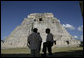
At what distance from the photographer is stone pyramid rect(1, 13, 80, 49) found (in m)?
67.4

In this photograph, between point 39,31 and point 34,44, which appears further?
point 39,31

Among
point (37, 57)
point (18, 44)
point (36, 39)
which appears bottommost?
point (18, 44)

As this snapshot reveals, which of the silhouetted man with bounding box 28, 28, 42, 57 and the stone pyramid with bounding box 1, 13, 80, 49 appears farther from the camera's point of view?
the stone pyramid with bounding box 1, 13, 80, 49

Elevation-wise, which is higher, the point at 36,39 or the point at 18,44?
the point at 36,39

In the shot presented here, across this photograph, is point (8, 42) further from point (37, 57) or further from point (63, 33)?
point (37, 57)

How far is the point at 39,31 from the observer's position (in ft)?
222

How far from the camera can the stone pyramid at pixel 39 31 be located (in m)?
67.4

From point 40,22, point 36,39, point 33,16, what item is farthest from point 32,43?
point 33,16

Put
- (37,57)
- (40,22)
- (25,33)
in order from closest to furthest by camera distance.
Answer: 1. (37,57)
2. (40,22)
3. (25,33)

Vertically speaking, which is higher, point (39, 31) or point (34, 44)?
point (34, 44)

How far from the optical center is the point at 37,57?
1005cm

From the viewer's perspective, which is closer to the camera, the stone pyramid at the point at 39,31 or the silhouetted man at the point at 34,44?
the silhouetted man at the point at 34,44

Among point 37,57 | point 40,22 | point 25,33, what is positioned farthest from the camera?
point 25,33

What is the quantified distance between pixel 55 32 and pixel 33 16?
28.0ft
